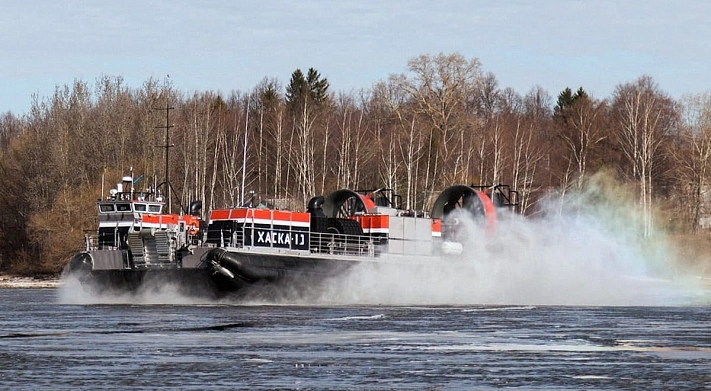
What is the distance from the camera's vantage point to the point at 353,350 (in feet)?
97.0

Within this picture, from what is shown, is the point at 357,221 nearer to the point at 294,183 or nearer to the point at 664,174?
the point at 294,183

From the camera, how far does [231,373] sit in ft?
80.8

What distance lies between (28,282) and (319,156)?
31121 mm

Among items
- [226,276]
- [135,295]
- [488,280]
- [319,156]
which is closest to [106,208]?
[135,295]

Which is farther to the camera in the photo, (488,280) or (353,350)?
(488,280)

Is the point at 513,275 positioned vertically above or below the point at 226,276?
above

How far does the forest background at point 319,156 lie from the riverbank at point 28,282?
51.5 inches

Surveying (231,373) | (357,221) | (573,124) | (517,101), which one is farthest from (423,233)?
(517,101)

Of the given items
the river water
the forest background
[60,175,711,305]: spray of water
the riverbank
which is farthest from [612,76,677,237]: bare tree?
the river water

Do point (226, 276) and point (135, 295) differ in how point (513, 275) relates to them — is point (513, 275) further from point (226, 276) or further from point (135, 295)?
point (135, 295)

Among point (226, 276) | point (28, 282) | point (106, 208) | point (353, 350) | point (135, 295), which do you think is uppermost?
point (106, 208)

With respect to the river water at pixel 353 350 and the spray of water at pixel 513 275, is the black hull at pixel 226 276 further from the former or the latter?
the river water at pixel 353 350

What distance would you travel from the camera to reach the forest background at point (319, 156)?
329 ft

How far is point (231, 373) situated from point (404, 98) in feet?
285
